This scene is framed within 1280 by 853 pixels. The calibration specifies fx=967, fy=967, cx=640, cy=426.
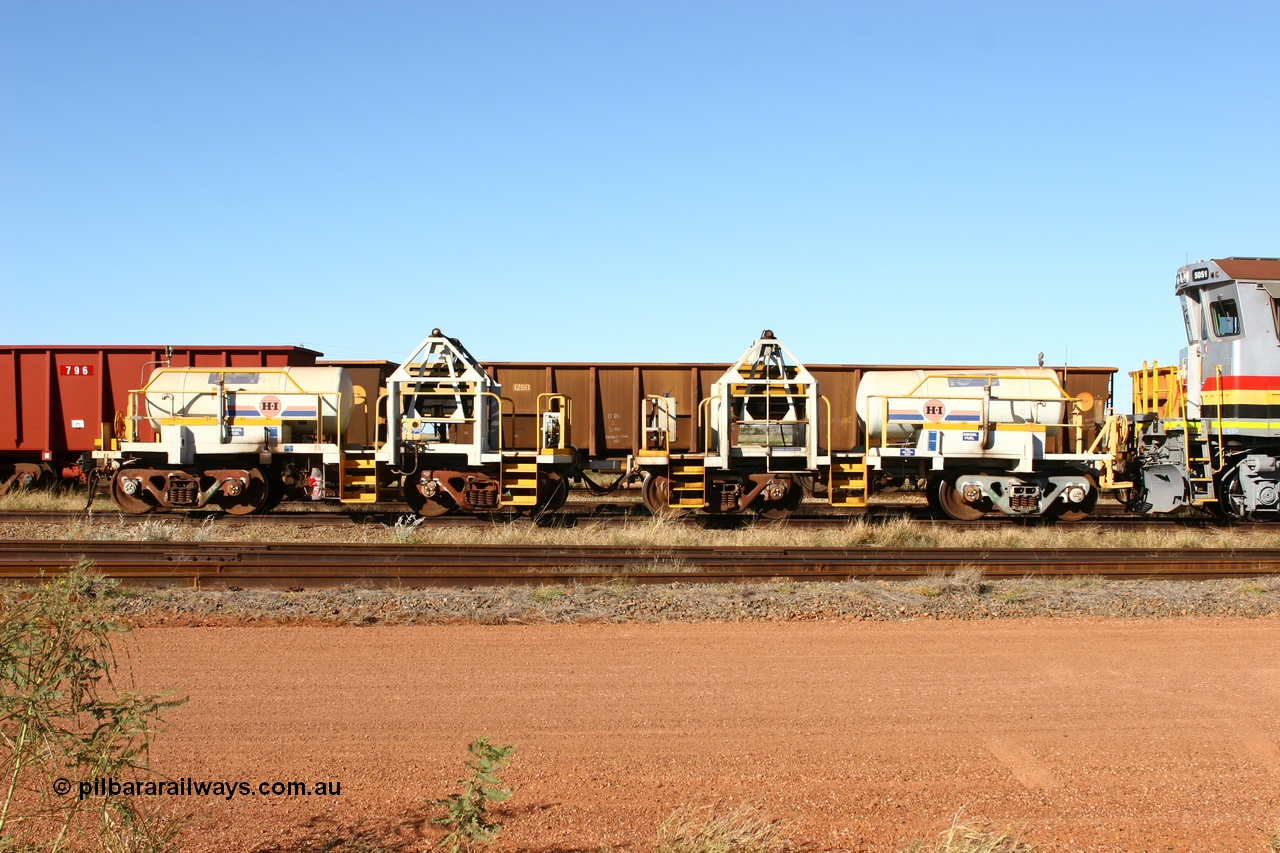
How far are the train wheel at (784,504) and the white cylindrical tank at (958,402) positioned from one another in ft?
5.19

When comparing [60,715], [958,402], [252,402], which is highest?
[252,402]

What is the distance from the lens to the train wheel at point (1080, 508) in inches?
678

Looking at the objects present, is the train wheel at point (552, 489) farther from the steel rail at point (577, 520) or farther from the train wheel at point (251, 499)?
the train wheel at point (251, 499)

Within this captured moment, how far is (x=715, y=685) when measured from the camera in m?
7.02

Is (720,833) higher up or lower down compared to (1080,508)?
lower down

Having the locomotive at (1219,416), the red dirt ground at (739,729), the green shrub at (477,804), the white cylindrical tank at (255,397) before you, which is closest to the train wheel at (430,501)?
the white cylindrical tank at (255,397)

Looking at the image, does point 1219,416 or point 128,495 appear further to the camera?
point 128,495

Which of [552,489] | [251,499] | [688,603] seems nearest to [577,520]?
[552,489]

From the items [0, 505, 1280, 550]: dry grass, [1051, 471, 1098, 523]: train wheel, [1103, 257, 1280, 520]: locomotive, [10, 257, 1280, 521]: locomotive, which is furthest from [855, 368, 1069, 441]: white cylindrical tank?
[0, 505, 1280, 550]: dry grass

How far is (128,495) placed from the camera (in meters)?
17.3

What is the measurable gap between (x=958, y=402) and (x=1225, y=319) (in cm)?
476

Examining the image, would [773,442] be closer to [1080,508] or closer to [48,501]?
[1080,508]

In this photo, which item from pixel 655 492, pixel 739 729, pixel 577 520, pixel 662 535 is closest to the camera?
pixel 739 729

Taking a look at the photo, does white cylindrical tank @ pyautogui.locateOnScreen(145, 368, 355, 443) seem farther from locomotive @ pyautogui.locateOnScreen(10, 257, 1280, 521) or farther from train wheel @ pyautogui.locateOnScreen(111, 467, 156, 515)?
train wheel @ pyautogui.locateOnScreen(111, 467, 156, 515)
